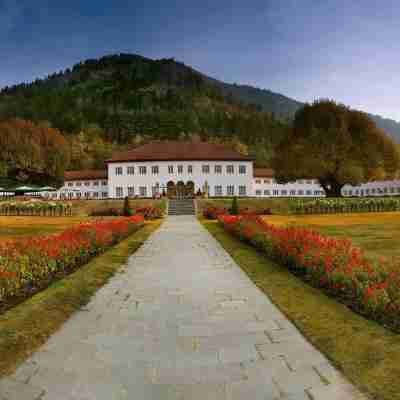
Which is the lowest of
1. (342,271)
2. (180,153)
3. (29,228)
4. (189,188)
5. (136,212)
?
(29,228)

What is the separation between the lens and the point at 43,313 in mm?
5965

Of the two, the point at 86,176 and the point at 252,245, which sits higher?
the point at 86,176

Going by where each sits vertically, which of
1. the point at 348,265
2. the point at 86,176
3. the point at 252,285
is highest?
the point at 86,176

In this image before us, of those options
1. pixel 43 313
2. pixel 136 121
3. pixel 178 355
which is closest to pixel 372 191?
pixel 43 313

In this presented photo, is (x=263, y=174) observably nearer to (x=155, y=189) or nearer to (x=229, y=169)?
(x=229, y=169)

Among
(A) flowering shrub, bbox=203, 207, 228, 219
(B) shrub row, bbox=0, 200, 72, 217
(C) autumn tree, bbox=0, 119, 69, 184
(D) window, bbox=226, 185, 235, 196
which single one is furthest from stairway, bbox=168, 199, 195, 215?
(C) autumn tree, bbox=0, 119, 69, 184

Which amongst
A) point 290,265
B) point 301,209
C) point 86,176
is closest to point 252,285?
point 290,265

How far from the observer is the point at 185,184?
2377 inches

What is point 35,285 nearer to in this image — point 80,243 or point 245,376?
point 80,243

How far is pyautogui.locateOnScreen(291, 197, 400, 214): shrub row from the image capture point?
36188mm

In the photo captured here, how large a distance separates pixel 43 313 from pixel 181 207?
36.4 m

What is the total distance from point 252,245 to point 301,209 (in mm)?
23269

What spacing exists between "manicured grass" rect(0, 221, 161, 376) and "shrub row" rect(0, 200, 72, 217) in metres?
28.0

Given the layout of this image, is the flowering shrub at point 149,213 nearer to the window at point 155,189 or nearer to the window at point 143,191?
the window at point 155,189
